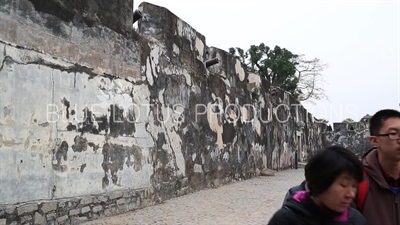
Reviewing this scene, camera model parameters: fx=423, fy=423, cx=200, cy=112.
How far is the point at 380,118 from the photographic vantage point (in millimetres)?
1938

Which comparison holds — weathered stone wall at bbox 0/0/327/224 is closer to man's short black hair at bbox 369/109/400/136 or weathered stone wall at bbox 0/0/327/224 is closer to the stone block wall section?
the stone block wall section

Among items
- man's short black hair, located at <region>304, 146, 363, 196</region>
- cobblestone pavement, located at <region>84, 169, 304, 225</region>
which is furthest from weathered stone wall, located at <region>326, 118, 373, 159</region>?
man's short black hair, located at <region>304, 146, 363, 196</region>

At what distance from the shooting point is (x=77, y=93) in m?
5.37

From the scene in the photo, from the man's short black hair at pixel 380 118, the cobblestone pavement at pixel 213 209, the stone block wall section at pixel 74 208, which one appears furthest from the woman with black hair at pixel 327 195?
the cobblestone pavement at pixel 213 209

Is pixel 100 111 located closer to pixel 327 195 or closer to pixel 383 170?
pixel 383 170

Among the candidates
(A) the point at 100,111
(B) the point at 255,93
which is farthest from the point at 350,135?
(A) the point at 100,111

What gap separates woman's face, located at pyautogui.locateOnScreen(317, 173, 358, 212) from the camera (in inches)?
59.4

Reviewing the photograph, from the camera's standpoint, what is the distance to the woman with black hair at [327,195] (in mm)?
1468

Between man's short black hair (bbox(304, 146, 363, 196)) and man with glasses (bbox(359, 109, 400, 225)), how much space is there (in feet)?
0.81

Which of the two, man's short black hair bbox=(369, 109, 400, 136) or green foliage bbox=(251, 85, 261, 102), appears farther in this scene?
green foliage bbox=(251, 85, 261, 102)

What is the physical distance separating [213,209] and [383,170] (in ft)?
15.4

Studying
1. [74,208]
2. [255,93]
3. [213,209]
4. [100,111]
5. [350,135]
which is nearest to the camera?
[74,208]

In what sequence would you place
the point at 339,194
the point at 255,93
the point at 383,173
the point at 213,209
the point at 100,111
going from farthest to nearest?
the point at 255,93 → the point at 213,209 → the point at 100,111 → the point at 383,173 → the point at 339,194

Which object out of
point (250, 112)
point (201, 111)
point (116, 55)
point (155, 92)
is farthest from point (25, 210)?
point (250, 112)
